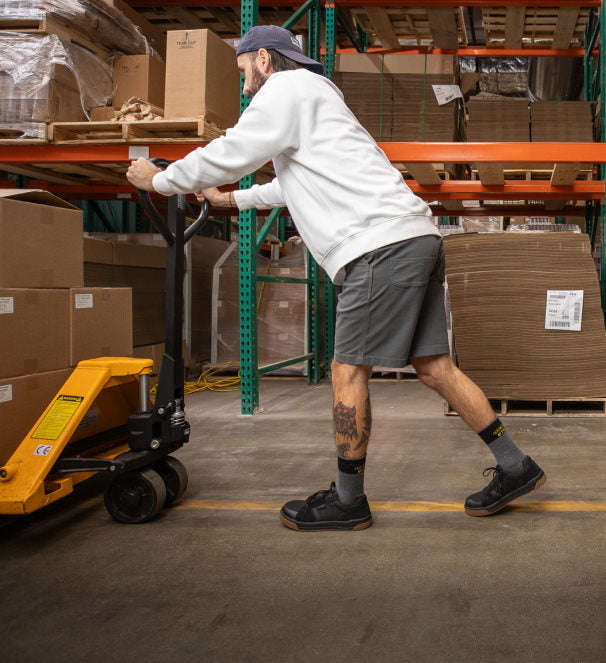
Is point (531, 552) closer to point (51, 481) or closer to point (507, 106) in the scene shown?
point (51, 481)

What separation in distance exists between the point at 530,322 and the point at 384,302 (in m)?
2.94

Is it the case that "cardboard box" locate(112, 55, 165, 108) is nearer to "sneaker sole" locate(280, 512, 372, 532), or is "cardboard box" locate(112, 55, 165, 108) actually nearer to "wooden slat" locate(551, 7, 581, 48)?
"sneaker sole" locate(280, 512, 372, 532)

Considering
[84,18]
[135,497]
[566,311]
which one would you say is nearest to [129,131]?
[84,18]

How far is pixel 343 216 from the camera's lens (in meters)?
2.63

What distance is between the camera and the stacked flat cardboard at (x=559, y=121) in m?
6.92

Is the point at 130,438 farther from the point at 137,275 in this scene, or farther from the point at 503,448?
the point at 137,275

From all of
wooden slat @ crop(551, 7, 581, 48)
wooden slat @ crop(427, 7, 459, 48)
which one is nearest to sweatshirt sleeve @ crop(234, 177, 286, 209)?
wooden slat @ crop(427, 7, 459, 48)

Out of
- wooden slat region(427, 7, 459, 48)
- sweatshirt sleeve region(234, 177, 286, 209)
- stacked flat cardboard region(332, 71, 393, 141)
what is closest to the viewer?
sweatshirt sleeve region(234, 177, 286, 209)

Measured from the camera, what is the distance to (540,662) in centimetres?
172

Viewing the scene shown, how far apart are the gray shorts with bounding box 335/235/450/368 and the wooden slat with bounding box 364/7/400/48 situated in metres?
5.77

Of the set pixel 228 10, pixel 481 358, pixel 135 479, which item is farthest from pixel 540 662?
pixel 228 10

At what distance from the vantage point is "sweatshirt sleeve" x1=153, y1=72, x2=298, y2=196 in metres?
2.56

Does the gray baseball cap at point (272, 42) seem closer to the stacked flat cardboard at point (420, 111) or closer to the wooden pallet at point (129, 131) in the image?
the wooden pallet at point (129, 131)

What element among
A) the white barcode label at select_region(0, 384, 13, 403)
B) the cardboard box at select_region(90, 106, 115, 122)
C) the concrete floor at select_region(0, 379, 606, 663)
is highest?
the cardboard box at select_region(90, 106, 115, 122)
